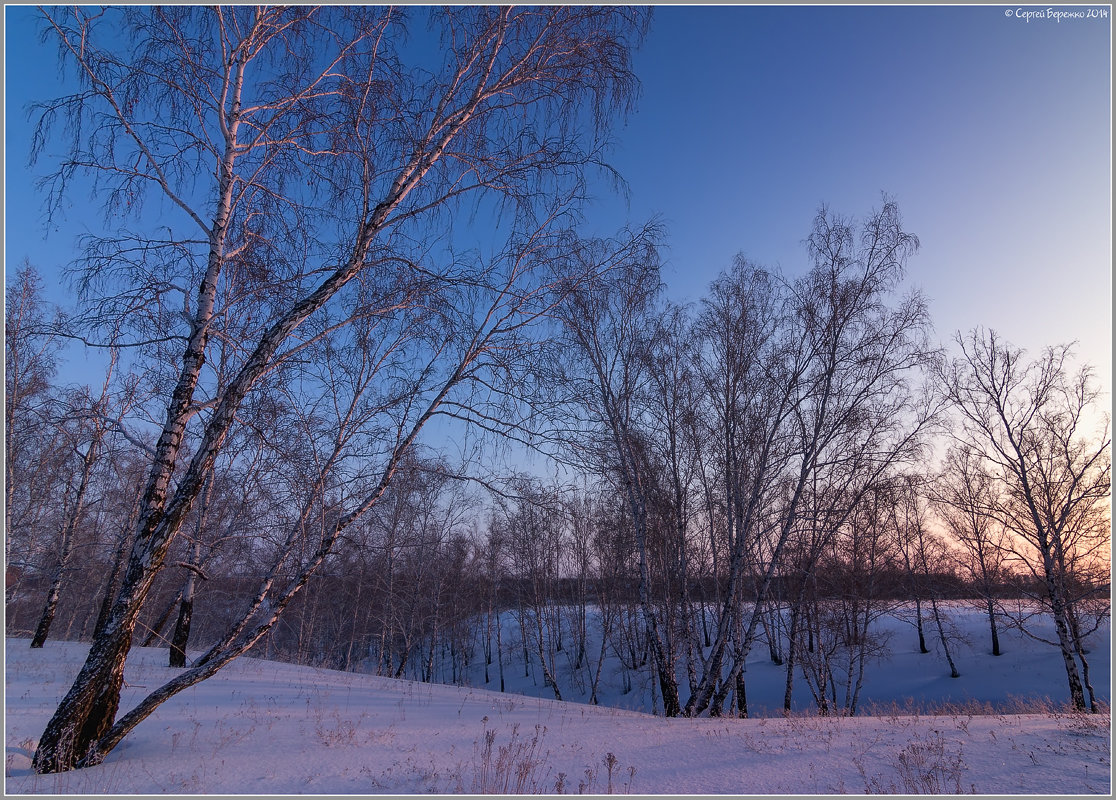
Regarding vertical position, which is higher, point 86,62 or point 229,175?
point 86,62

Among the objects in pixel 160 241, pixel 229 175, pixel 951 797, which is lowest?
pixel 951 797

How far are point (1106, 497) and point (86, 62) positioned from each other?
2093 cm

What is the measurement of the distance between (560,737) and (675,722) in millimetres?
2593

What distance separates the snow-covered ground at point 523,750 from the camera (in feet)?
14.9

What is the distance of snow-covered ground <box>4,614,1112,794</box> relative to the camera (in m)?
4.55

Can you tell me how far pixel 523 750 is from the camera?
18.6 ft

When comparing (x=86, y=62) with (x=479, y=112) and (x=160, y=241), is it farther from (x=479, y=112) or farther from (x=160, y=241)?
(x=479, y=112)

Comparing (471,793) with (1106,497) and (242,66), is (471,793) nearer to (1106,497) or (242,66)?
(242,66)

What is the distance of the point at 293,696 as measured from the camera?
9070 mm

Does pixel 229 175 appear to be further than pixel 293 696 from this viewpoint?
No

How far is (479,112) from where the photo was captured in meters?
5.89

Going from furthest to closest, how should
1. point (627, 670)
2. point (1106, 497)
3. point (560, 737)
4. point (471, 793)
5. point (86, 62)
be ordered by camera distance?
point (627, 670)
point (1106, 497)
point (560, 737)
point (86, 62)
point (471, 793)

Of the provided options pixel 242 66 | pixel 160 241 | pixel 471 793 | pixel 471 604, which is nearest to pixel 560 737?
pixel 471 793

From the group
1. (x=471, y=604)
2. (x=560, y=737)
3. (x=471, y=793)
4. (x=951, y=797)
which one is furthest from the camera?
(x=471, y=604)
